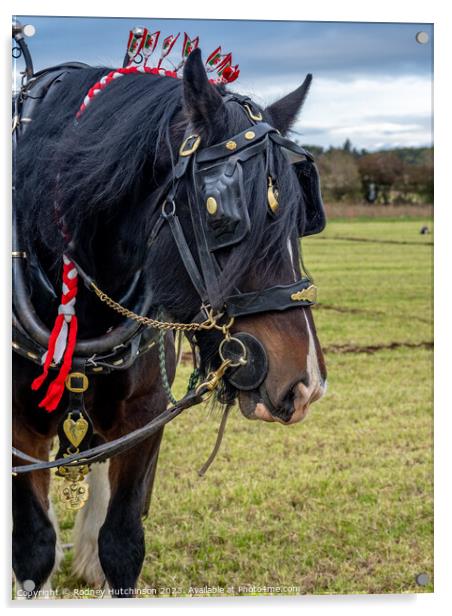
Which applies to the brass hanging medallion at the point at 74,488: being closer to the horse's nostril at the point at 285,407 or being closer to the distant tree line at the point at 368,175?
the horse's nostril at the point at 285,407

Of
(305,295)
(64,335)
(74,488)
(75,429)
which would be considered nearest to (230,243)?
(305,295)

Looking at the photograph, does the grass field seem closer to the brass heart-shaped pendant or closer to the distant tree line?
the distant tree line

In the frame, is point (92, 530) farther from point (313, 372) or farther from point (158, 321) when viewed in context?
point (313, 372)

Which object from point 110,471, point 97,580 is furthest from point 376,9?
point 97,580

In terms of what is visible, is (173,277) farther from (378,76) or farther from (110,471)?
(378,76)

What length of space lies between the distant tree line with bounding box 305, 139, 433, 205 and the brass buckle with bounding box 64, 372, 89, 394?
1.27 metres

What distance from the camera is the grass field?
267 cm

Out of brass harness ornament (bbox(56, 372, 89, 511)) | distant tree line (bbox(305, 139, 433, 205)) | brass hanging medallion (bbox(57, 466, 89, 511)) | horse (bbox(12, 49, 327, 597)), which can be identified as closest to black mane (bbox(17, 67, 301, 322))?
horse (bbox(12, 49, 327, 597))

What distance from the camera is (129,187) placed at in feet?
5.89

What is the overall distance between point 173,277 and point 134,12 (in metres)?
1.02

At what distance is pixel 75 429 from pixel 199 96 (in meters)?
0.94

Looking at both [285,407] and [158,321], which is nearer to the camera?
[285,407]
